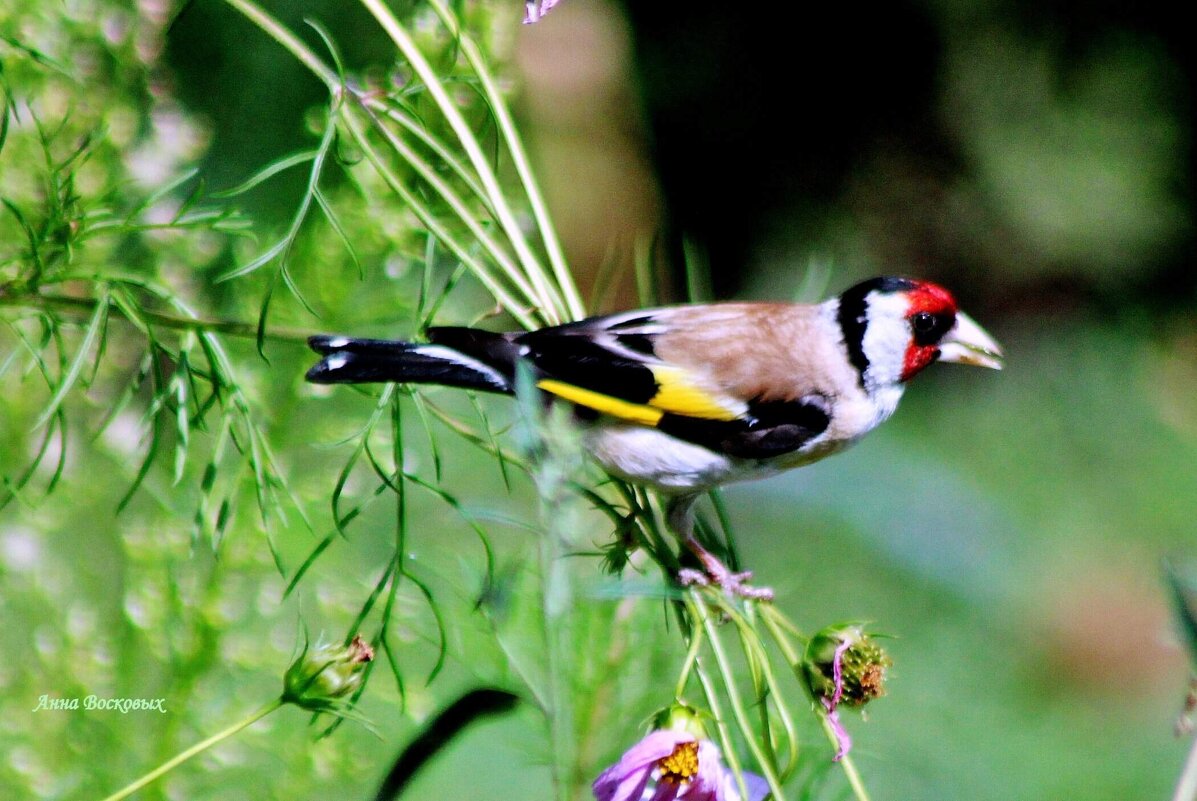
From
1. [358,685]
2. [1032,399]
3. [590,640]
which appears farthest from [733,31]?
[358,685]

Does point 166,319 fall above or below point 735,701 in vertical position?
above

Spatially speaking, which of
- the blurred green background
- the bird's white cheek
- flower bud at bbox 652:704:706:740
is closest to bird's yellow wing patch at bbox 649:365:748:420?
the bird's white cheek

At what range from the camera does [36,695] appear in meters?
1.22

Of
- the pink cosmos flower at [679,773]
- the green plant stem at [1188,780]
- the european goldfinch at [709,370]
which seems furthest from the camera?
the european goldfinch at [709,370]

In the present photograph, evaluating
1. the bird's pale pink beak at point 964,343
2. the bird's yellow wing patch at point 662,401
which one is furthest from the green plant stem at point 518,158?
the bird's pale pink beak at point 964,343

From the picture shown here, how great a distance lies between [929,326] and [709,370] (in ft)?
0.81

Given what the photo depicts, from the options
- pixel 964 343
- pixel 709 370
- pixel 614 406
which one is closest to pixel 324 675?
pixel 614 406

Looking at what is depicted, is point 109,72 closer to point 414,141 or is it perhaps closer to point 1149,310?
point 414,141

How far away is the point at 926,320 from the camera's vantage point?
1381mm

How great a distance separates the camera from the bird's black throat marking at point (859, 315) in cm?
139

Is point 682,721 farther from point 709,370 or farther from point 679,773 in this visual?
point 709,370

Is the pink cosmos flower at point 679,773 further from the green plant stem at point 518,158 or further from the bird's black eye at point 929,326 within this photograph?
the bird's black eye at point 929,326

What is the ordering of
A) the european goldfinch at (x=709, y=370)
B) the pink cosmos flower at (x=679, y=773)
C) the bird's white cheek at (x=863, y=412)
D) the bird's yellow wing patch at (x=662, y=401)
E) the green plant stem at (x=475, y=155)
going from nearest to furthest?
the pink cosmos flower at (x=679, y=773) → the green plant stem at (x=475, y=155) → the european goldfinch at (x=709, y=370) → the bird's yellow wing patch at (x=662, y=401) → the bird's white cheek at (x=863, y=412)

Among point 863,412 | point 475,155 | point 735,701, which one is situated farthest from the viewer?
point 863,412
